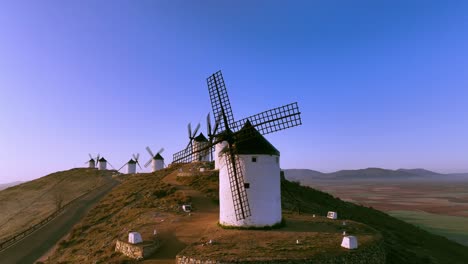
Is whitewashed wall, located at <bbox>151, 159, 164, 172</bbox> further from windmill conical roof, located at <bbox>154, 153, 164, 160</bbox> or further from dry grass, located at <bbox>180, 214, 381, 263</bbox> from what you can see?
dry grass, located at <bbox>180, 214, 381, 263</bbox>

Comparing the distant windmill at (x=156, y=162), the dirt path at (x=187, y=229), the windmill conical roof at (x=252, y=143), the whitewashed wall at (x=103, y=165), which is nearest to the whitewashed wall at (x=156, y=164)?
the distant windmill at (x=156, y=162)

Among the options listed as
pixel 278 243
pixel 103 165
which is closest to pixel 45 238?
pixel 278 243

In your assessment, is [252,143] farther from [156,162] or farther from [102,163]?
[102,163]

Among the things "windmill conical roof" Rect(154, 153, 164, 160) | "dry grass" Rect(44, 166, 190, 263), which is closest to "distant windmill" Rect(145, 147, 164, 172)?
"windmill conical roof" Rect(154, 153, 164, 160)

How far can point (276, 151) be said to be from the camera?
19.0 meters

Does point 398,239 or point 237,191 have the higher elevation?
point 237,191

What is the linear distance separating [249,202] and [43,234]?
2169 centimetres

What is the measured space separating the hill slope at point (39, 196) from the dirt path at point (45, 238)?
13.2 feet

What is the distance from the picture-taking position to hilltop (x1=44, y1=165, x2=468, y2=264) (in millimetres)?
18438

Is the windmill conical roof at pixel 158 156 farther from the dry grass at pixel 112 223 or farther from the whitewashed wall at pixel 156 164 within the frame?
the dry grass at pixel 112 223

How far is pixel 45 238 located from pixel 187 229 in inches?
650

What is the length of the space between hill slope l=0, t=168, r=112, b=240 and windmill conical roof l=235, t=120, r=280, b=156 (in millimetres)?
→ 29285

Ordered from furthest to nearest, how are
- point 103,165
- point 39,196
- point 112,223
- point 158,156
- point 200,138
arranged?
point 103,165
point 158,156
point 39,196
point 200,138
point 112,223

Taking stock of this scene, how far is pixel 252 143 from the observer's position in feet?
61.6
